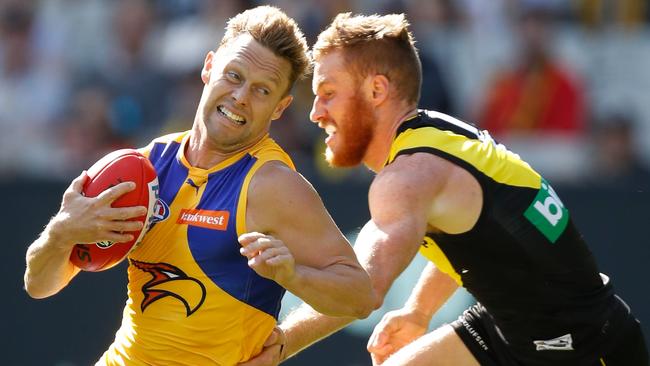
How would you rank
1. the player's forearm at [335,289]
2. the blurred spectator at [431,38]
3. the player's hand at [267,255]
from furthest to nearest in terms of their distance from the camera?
the blurred spectator at [431,38] → the player's forearm at [335,289] → the player's hand at [267,255]

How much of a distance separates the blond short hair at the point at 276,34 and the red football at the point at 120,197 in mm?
717

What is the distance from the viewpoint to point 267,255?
4.02 meters

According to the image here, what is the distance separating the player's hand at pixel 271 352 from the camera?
185 inches

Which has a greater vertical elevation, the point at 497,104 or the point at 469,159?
the point at 469,159

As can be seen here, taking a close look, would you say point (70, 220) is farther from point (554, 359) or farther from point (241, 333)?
point (554, 359)

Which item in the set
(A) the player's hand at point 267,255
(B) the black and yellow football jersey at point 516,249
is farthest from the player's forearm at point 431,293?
(A) the player's hand at point 267,255

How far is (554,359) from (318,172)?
142 inches

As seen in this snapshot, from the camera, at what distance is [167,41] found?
1066 cm

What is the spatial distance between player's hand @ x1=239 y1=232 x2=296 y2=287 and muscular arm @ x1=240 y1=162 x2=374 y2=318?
0.73ft

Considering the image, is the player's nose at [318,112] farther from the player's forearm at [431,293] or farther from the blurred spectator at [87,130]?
the blurred spectator at [87,130]

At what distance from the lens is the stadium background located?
28.1ft

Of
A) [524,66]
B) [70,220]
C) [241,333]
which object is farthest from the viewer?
[524,66]

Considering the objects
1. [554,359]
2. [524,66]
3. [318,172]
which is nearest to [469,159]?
[554,359]

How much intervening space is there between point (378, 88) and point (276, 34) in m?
0.93
